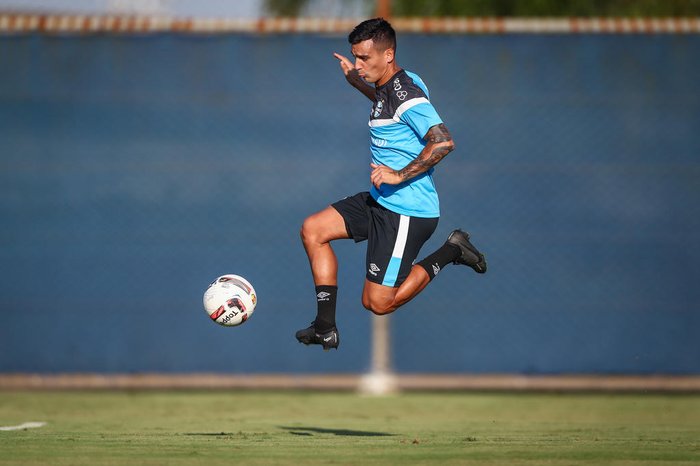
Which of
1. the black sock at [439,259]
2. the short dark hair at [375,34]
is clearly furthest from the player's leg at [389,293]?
the short dark hair at [375,34]

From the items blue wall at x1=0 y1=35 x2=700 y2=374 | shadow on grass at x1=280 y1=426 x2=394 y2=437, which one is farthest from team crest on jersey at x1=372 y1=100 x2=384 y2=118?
blue wall at x1=0 y1=35 x2=700 y2=374

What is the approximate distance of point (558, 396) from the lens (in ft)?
36.2

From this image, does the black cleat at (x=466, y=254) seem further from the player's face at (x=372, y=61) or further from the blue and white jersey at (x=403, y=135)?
the player's face at (x=372, y=61)

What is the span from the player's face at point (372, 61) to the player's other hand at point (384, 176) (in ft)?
2.25

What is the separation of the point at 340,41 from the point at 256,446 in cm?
566

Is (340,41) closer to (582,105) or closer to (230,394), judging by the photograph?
(582,105)

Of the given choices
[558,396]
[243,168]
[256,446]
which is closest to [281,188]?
[243,168]

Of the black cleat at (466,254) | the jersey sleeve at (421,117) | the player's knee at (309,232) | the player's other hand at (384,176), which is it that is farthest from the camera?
the black cleat at (466,254)

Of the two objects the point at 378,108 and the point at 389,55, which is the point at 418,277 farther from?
the point at 389,55

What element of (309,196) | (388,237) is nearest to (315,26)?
(309,196)

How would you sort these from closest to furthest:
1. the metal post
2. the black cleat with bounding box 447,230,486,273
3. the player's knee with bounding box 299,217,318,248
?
the player's knee with bounding box 299,217,318,248 → the black cleat with bounding box 447,230,486,273 → the metal post

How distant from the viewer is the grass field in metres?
6.05

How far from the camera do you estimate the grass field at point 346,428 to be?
6.05 m

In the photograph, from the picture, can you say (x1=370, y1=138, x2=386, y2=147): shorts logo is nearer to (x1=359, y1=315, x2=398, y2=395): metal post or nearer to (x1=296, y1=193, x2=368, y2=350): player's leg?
(x1=296, y1=193, x2=368, y2=350): player's leg
